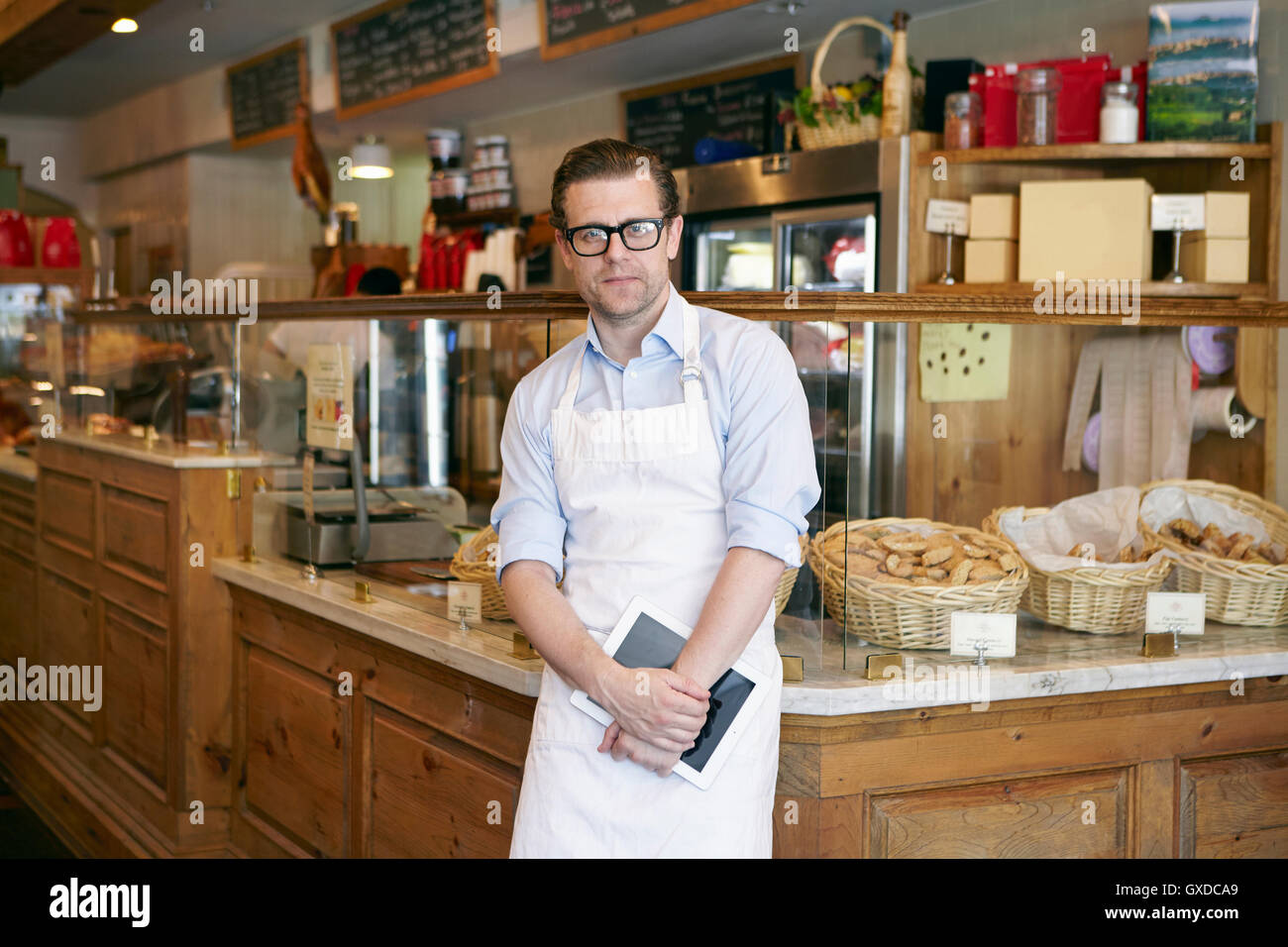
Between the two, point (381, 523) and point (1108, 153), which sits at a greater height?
point (1108, 153)

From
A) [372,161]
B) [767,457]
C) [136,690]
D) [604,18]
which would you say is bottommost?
[136,690]

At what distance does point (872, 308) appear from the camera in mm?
2018

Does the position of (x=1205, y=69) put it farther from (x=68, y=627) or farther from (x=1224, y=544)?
(x=68, y=627)

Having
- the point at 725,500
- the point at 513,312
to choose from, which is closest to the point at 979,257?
the point at 513,312

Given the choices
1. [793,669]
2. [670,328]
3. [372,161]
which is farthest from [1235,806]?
[372,161]

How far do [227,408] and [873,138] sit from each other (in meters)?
1.91

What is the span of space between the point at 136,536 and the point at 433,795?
1.55 m

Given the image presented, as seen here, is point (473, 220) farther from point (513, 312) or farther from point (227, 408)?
point (513, 312)

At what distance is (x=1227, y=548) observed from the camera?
7.45 ft

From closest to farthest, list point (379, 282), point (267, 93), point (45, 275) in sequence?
point (379, 282), point (45, 275), point (267, 93)

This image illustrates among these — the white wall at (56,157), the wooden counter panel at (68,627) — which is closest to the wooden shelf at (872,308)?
the wooden counter panel at (68,627)

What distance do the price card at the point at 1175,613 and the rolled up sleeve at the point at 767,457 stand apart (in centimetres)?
73
